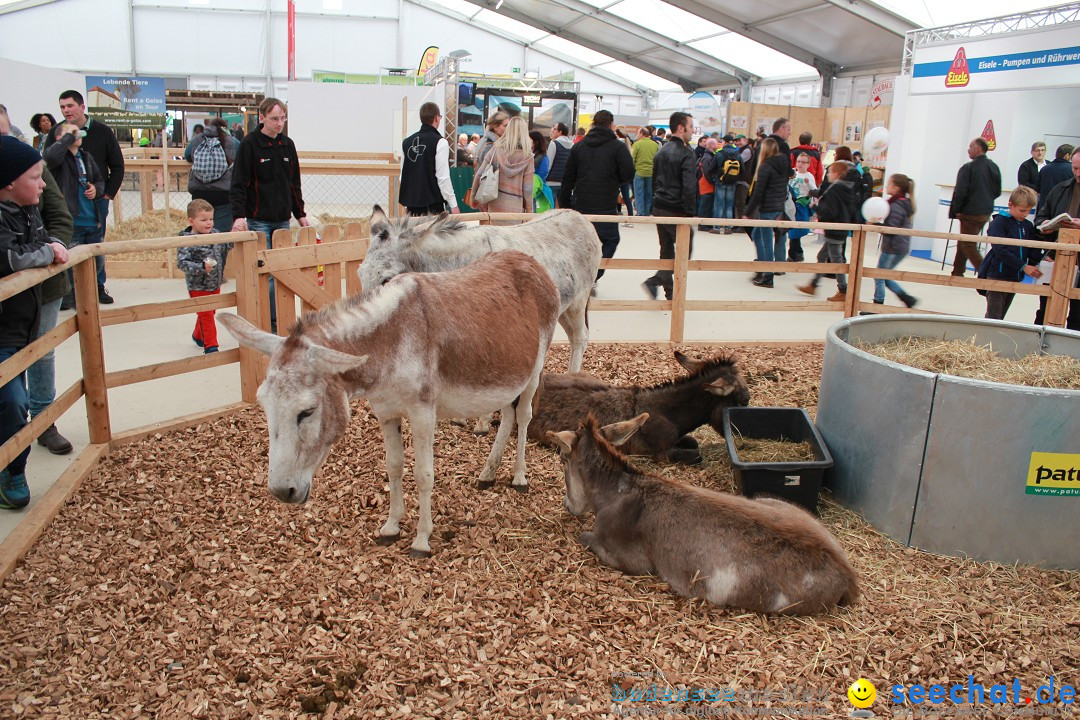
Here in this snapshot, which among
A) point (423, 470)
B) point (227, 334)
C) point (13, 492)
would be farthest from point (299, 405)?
point (227, 334)

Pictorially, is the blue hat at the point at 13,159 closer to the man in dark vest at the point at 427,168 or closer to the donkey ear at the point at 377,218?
the donkey ear at the point at 377,218

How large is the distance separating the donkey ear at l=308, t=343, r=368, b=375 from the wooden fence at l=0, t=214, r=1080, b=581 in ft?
3.75

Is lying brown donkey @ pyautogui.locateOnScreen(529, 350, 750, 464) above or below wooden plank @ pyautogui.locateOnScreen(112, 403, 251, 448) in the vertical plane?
above

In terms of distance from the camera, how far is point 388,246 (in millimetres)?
4945

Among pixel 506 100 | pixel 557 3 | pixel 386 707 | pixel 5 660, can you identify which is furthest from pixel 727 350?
pixel 557 3

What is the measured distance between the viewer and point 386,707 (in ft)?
9.32

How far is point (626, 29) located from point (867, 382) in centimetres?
2884

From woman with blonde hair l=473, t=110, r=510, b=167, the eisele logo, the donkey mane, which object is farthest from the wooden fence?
the eisele logo

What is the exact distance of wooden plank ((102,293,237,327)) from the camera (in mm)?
4824

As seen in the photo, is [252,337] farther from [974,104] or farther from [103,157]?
[974,104]

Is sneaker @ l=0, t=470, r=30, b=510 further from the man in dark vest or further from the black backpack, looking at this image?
the black backpack

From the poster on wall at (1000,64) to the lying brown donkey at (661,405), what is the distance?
381 inches

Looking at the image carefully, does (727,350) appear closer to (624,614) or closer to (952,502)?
(952,502)

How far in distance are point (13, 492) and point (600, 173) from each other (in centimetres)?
661
